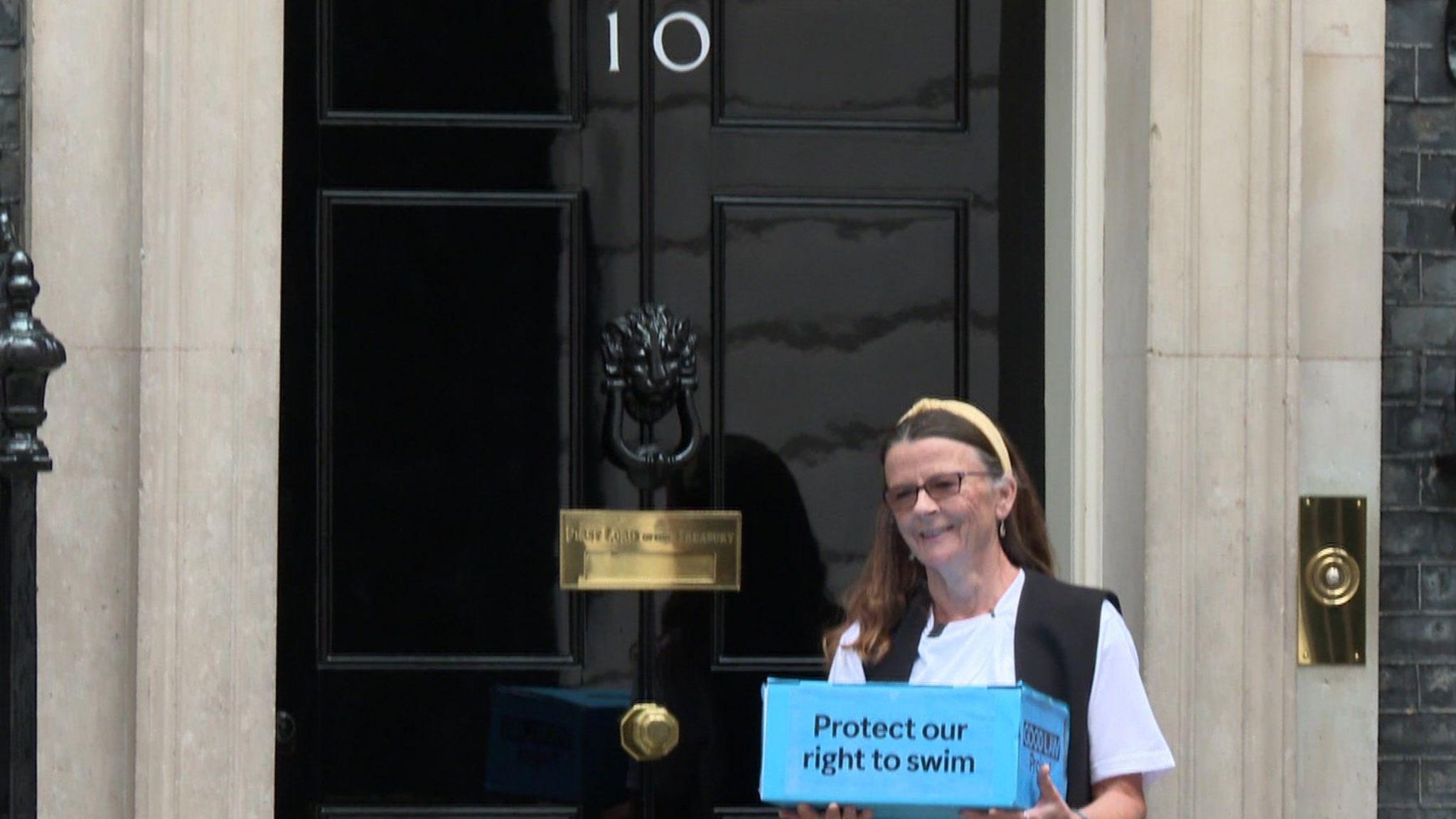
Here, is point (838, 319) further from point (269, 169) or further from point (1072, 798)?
point (1072, 798)

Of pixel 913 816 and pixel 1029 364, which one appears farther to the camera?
pixel 1029 364

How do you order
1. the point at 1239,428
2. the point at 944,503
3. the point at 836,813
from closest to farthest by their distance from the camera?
the point at 836,813 → the point at 944,503 → the point at 1239,428

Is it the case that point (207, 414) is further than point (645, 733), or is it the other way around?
point (645, 733)

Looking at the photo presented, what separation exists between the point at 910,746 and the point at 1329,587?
184 cm

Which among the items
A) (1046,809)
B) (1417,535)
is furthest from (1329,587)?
(1046,809)

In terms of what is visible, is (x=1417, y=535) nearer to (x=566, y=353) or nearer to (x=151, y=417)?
(x=566, y=353)

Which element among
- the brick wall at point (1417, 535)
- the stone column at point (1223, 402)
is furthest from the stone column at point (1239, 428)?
the brick wall at point (1417, 535)

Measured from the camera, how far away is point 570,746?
5.38 m

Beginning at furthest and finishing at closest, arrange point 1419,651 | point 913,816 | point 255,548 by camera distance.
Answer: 1. point 1419,651
2. point 255,548
3. point 913,816

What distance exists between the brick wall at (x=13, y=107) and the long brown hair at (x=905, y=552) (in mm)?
2036

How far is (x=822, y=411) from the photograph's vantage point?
543cm

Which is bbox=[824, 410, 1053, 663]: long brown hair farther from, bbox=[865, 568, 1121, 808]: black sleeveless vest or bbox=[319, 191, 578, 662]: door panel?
bbox=[319, 191, 578, 662]: door panel

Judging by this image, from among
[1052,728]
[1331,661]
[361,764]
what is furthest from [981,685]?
[361,764]

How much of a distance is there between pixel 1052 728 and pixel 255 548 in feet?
6.37
